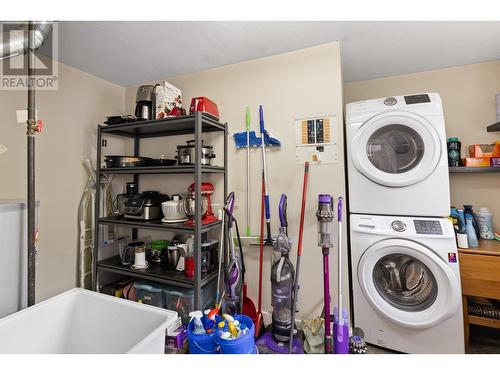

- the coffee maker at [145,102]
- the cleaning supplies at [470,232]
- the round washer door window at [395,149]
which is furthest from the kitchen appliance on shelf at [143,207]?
the cleaning supplies at [470,232]

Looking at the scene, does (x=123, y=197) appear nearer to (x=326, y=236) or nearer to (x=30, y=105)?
(x=30, y=105)

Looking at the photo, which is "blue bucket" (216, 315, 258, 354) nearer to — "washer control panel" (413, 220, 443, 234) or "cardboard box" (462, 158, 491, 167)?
"washer control panel" (413, 220, 443, 234)

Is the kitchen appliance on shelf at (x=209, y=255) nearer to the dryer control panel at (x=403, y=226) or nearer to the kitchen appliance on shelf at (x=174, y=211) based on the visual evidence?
the kitchen appliance on shelf at (x=174, y=211)

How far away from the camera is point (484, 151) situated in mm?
1928

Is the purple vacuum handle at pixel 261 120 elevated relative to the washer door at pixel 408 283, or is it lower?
elevated

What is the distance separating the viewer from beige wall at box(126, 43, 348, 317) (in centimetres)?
172

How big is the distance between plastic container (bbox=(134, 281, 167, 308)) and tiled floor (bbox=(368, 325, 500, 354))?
1.60 metres

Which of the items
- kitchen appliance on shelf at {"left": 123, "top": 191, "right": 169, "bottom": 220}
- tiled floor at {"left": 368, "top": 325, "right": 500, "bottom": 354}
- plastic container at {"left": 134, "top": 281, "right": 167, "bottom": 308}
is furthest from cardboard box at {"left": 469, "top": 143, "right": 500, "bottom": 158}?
plastic container at {"left": 134, "top": 281, "right": 167, "bottom": 308}

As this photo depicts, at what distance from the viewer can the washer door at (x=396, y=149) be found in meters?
1.53

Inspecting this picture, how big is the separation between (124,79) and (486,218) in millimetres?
3458

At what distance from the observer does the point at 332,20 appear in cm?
147

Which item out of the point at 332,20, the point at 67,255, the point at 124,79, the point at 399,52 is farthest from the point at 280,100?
the point at 67,255

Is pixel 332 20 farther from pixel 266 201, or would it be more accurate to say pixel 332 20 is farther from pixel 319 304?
pixel 319 304

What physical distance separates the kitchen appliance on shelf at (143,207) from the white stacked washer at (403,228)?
1.60 m
